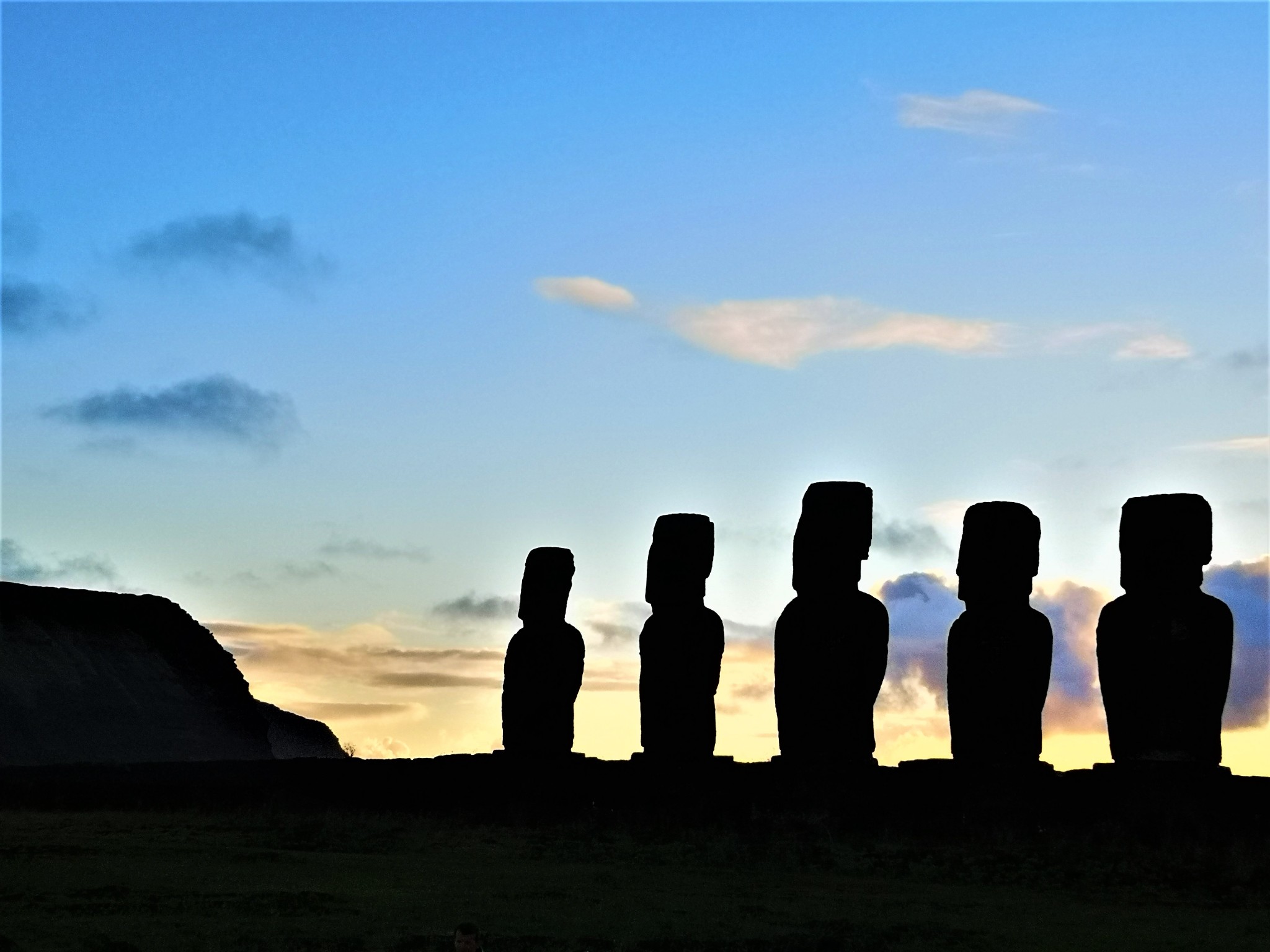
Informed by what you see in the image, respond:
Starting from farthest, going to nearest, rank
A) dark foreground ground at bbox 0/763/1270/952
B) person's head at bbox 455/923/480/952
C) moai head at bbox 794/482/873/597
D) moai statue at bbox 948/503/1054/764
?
moai head at bbox 794/482/873/597, moai statue at bbox 948/503/1054/764, dark foreground ground at bbox 0/763/1270/952, person's head at bbox 455/923/480/952

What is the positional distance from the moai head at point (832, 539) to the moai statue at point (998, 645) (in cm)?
123

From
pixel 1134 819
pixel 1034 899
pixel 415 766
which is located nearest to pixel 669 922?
pixel 1034 899

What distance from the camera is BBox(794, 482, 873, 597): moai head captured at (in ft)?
70.1

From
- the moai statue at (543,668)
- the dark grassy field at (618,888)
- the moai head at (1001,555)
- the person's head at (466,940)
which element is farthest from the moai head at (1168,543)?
the person's head at (466,940)

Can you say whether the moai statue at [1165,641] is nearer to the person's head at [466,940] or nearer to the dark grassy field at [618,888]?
the dark grassy field at [618,888]

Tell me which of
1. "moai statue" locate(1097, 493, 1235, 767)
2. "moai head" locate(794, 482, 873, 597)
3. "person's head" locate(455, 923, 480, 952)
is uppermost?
"moai head" locate(794, 482, 873, 597)

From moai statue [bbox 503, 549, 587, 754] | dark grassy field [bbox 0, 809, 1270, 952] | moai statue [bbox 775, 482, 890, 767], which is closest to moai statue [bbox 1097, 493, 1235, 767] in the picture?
dark grassy field [bbox 0, 809, 1270, 952]

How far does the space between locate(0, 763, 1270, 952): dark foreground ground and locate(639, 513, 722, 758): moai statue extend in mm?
753

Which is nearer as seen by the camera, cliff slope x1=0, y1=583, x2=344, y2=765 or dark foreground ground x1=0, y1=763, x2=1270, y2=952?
dark foreground ground x1=0, y1=763, x2=1270, y2=952

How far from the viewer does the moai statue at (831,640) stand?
2097 cm

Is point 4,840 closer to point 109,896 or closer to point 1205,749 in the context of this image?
point 109,896

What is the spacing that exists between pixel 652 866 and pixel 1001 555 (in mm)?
5207

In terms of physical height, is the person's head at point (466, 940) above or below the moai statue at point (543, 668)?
below

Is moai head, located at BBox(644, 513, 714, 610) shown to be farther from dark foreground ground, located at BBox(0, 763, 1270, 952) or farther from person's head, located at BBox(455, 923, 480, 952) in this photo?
person's head, located at BBox(455, 923, 480, 952)
